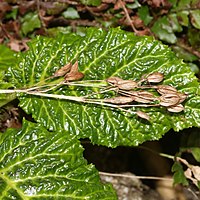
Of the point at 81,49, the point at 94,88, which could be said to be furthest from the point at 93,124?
the point at 81,49

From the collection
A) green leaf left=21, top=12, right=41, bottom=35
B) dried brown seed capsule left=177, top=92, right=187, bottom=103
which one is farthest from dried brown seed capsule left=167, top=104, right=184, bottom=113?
green leaf left=21, top=12, right=41, bottom=35

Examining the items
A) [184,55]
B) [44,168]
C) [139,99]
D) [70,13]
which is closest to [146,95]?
[139,99]

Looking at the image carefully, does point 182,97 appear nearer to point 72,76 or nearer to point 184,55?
point 72,76

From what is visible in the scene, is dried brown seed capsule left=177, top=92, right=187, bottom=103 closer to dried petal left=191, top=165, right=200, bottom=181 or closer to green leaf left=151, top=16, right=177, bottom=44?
dried petal left=191, top=165, right=200, bottom=181

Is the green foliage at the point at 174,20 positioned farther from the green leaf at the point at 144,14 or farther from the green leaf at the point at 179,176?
the green leaf at the point at 179,176

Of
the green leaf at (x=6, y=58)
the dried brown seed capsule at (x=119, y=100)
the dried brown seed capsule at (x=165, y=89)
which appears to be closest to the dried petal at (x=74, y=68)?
the dried brown seed capsule at (x=119, y=100)

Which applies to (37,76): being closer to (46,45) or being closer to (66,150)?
(46,45)

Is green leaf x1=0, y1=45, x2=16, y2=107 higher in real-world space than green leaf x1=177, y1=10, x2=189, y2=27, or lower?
lower
